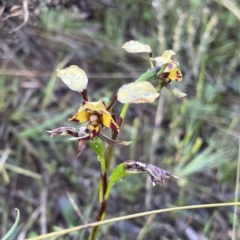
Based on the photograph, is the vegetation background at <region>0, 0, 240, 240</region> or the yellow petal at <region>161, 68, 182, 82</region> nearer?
the yellow petal at <region>161, 68, 182, 82</region>

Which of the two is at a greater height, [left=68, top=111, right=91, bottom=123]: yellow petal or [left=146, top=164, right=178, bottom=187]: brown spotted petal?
[left=68, top=111, right=91, bottom=123]: yellow petal

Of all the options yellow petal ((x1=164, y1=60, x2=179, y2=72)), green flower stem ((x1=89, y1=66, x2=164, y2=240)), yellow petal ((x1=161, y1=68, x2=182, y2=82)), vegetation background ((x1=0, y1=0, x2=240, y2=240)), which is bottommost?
vegetation background ((x1=0, y1=0, x2=240, y2=240))

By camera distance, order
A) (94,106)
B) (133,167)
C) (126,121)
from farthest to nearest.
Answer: (126,121)
(133,167)
(94,106)

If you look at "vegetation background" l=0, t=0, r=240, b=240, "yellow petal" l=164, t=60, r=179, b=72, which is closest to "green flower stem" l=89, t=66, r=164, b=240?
"yellow petal" l=164, t=60, r=179, b=72

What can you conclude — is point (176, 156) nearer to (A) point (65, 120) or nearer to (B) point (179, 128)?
(B) point (179, 128)

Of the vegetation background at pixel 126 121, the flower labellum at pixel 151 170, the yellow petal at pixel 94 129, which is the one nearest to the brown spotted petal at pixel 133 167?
the flower labellum at pixel 151 170

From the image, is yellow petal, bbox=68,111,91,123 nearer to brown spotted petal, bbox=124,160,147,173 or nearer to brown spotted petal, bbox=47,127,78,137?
brown spotted petal, bbox=47,127,78,137

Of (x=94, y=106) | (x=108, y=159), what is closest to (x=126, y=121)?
(x=108, y=159)

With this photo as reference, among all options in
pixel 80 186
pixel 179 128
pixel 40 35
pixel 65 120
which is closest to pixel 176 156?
pixel 179 128

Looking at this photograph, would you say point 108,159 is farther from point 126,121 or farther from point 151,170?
point 126,121
